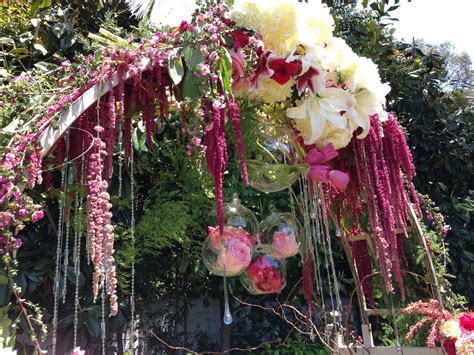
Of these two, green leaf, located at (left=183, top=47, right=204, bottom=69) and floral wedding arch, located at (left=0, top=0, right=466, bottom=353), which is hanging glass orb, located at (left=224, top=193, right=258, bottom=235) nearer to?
floral wedding arch, located at (left=0, top=0, right=466, bottom=353)

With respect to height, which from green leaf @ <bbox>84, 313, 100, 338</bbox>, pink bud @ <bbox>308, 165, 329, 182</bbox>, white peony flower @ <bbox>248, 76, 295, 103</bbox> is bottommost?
green leaf @ <bbox>84, 313, 100, 338</bbox>

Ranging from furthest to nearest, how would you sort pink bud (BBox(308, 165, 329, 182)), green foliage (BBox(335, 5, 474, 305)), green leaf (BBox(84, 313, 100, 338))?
green foliage (BBox(335, 5, 474, 305)), green leaf (BBox(84, 313, 100, 338)), pink bud (BBox(308, 165, 329, 182))

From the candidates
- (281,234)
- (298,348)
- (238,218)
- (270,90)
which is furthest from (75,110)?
(298,348)

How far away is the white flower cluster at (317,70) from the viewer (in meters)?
1.19

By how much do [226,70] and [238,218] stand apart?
0.61 meters

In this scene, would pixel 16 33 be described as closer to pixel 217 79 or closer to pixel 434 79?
pixel 217 79

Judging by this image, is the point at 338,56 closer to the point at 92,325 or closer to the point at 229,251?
the point at 229,251

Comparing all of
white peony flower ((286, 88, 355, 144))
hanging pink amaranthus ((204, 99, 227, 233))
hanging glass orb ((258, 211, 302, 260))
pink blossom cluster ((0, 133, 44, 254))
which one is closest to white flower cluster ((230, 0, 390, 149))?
white peony flower ((286, 88, 355, 144))

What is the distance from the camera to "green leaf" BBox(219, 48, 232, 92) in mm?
1147

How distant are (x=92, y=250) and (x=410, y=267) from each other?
79.4 inches

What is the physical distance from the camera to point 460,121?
3.40 metres

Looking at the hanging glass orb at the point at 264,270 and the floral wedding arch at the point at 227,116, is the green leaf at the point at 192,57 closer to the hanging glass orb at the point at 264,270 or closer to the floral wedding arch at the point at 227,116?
the floral wedding arch at the point at 227,116

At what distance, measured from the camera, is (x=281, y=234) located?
164 centimetres

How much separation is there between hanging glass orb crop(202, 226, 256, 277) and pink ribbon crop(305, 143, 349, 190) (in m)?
0.31
